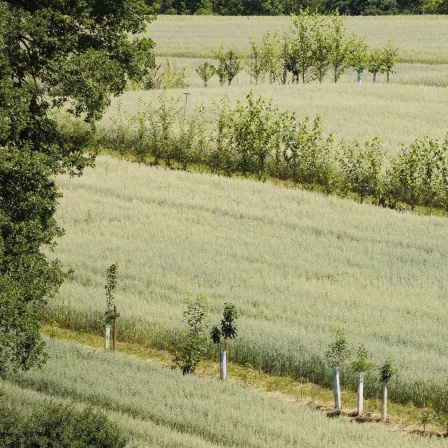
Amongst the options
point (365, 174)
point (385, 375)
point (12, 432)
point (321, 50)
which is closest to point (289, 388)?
point (385, 375)

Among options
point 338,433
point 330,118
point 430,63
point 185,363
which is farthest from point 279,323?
point 430,63

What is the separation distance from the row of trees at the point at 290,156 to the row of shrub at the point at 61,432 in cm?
2431

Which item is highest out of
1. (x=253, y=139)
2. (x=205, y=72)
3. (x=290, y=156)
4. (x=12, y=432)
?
(x=205, y=72)

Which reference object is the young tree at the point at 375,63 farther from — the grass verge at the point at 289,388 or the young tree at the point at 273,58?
the grass verge at the point at 289,388

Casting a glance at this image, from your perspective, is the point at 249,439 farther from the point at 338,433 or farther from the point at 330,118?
the point at 330,118

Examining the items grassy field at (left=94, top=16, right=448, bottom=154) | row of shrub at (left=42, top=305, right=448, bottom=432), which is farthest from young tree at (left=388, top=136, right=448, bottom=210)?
row of shrub at (left=42, top=305, right=448, bottom=432)

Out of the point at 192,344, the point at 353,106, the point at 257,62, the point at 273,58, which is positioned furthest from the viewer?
the point at 257,62

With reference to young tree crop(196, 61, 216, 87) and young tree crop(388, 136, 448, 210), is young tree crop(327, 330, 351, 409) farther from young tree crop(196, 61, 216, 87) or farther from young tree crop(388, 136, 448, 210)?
young tree crop(196, 61, 216, 87)

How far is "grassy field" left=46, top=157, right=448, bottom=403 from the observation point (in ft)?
72.6

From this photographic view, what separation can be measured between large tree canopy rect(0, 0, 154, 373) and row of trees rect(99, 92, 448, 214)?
19271 millimetres

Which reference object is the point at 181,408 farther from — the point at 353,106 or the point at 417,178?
the point at 353,106

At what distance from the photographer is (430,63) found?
75875mm

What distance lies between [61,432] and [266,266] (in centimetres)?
1511

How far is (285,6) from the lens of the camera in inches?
5002
